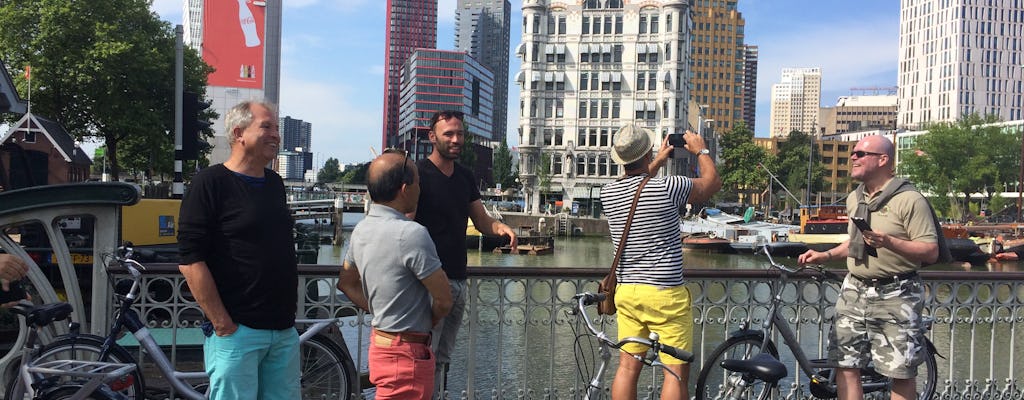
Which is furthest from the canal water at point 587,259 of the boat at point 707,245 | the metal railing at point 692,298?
the metal railing at point 692,298

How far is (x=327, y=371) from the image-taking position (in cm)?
461

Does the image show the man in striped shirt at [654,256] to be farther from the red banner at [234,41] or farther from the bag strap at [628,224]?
the red banner at [234,41]

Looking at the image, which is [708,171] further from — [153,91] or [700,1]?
[700,1]

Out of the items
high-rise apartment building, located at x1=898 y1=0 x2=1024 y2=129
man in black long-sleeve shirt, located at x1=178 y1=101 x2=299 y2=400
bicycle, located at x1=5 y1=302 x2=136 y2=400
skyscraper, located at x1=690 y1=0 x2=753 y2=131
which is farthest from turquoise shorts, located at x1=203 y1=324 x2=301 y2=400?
high-rise apartment building, located at x1=898 y1=0 x2=1024 y2=129

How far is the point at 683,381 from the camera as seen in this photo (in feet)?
13.0

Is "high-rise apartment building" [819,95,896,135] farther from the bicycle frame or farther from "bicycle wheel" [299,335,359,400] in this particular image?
the bicycle frame

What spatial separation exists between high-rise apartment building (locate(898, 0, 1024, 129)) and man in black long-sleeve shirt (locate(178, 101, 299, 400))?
14310cm

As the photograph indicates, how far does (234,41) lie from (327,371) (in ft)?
184

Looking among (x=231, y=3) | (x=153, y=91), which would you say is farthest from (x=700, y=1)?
(x=153, y=91)

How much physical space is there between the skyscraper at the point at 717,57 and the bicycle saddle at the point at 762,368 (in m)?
136

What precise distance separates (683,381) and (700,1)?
139614 millimetres

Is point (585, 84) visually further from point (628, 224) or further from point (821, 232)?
point (628, 224)

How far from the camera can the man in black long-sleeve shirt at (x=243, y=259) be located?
3.16 metres

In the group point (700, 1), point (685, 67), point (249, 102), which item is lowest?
→ point (249, 102)
